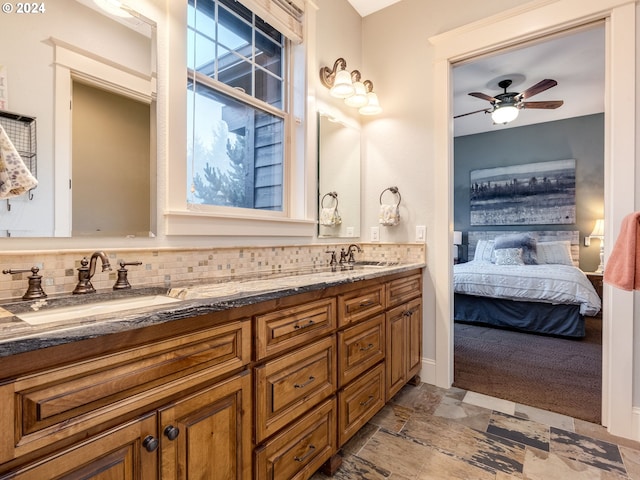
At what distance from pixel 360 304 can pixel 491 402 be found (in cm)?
136

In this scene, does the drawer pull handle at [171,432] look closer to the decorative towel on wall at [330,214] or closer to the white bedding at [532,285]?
the decorative towel on wall at [330,214]

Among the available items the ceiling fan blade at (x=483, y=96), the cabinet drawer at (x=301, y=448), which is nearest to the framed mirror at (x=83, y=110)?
the cabinet drawer at (x=301, y=448)

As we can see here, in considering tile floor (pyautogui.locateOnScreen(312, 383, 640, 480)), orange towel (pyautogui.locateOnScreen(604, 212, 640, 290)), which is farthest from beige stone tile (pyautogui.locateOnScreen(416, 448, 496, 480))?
orange towel (pyautogui.locateOnScreen(604, 212, 640, 290))

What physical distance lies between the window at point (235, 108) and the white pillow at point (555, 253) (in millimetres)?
4556

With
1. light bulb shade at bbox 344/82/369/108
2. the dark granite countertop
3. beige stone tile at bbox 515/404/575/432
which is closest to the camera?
the dark granite countertop

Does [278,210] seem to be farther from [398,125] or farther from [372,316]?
[398,125]

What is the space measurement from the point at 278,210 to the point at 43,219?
129cm

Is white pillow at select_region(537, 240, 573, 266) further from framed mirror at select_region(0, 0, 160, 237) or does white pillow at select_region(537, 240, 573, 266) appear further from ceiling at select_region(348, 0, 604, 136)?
framed mirror at select_region(0, 0, 160, 237)

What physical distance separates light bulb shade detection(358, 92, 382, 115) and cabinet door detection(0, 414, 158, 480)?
250 centimetres

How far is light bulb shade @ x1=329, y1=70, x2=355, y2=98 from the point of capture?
92.6 inches

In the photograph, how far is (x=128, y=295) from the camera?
1222 millimetres

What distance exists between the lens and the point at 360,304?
172 cm

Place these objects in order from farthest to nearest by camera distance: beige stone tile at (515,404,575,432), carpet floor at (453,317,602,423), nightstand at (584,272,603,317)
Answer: nightstand at (584,272,603,317) < carpet floor at (453,317,602,423) < beige stone tile at (515,404,575,432)

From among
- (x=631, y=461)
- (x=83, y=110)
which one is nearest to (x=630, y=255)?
(x=631, y=461)
